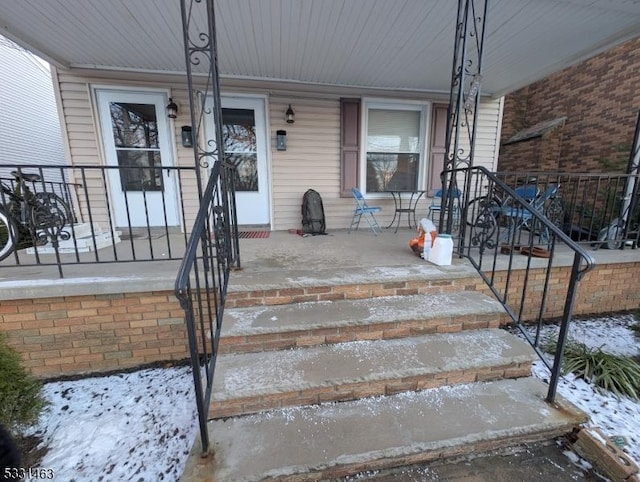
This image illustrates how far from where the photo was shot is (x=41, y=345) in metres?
2.15

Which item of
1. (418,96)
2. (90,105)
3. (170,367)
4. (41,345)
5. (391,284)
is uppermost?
(418,96)

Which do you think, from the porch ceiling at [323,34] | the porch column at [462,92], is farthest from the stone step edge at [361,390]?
the porch ceiling at [323,34]

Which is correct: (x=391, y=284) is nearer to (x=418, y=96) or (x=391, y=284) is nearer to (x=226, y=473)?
(x=226, y=473)

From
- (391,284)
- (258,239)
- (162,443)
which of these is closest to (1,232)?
(258,239)

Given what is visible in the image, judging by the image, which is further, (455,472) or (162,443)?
(162,443)

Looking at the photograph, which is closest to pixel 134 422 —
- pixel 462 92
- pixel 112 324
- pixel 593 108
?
pixel 112 324

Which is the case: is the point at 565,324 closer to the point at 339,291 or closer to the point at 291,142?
the point at 339,291

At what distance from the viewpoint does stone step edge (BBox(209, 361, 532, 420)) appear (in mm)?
1482

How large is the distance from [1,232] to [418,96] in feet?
20.5

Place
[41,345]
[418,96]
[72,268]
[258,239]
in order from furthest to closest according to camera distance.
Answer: [418,96], [258,239], [72,268], [41,345]

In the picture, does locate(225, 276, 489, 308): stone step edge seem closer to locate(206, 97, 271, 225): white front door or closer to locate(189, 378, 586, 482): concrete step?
locate(189, 378, 586, 482): concrete step

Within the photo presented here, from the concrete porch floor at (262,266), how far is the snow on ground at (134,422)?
0.68 meters

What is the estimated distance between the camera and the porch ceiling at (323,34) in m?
2.53

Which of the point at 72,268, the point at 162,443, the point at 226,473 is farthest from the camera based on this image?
the point at 72,268
